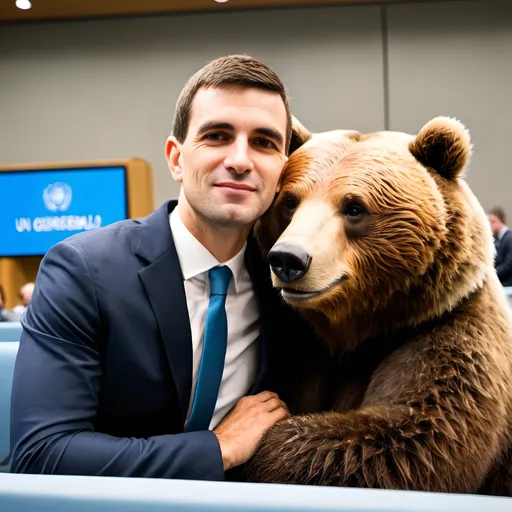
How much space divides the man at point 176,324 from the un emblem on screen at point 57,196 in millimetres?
3649

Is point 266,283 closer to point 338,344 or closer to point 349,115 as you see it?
point 338,344

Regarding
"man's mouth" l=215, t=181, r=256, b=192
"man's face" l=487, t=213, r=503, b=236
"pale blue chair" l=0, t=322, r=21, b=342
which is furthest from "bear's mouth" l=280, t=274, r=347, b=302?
"man's face" l=487, t=213, r=503, b=236

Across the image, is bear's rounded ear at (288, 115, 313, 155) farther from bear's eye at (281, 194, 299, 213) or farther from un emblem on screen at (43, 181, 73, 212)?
un emblem on screen at (43, 181, 73, 212)

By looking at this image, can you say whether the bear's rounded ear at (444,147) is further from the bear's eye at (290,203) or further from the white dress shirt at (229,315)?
the white dress shirt at (229,315)

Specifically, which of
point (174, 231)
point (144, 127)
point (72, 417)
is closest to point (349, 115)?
point (144, 127)

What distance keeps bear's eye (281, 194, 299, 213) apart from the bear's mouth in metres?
0.20

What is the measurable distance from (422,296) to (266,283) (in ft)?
1.16

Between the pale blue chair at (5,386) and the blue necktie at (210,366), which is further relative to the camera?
the pale blue chair at (5,386)

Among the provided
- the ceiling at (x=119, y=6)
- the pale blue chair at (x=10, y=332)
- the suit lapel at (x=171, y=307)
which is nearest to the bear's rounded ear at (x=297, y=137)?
the suit lapel at (x=171, y=307)

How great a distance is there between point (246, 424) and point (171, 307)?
10.4 inches

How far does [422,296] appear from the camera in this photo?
102cm

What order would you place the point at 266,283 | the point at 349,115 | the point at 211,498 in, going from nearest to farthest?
the point at 211,498 < the point at 266,283 < the point at 349,115

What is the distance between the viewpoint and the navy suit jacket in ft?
3.24

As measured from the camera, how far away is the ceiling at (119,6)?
5367 millimetres
